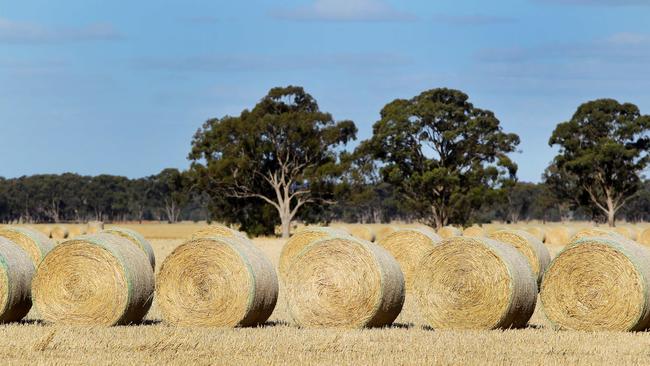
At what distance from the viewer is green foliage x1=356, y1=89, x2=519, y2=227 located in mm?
68188

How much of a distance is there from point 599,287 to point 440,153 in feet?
177

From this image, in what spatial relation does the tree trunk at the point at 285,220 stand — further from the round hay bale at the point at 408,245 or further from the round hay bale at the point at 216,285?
the round hay bale at the point at 216,285

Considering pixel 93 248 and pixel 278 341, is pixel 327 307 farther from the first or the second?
pixel 93 248

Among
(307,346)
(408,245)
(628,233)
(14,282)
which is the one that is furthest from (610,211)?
(307,346)

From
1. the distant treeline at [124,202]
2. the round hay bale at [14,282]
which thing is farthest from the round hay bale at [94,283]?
the distant treeline at [124,202]

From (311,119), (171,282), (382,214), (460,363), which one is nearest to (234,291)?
(171,282)

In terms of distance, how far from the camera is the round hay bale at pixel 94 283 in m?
16.5

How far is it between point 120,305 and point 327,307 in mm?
3050

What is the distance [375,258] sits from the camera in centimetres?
1652

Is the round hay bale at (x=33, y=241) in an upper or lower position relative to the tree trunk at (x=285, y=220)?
lower

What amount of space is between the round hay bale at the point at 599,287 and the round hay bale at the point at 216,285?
4213 mm

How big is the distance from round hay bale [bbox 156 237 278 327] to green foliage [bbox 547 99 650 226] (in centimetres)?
6240

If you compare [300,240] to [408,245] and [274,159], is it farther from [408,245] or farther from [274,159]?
[274,159]

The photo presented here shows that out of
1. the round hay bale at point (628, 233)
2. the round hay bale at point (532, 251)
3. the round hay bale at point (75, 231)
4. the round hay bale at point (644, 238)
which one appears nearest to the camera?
the round hay bale at point (532, 251)
